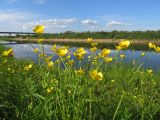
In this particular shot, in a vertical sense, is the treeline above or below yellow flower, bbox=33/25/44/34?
below

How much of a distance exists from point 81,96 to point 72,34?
183ft

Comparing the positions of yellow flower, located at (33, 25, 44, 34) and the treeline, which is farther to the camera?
the treeline

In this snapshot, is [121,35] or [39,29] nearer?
[39,29]

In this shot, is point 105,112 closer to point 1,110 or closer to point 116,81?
point 1,110

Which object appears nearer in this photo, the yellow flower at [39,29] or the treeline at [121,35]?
the yellow flower at [39,29]

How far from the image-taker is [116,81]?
19.5 ft

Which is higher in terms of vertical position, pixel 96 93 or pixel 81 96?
pixel 81 96

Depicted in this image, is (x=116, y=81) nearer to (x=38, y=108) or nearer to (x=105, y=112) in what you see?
(x=105, y=112)

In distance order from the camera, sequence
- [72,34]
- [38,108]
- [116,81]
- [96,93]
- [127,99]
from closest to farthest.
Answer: [38,108] < [127,99] < [96,93] < [116,81] < [72,34]

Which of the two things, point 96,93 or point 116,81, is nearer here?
point 96,93

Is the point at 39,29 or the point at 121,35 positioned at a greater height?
the point at 39,29

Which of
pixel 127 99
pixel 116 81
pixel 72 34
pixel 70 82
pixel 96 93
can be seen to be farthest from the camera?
pixel 72 34

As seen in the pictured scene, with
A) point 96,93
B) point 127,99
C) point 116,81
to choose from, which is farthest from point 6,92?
point 116,81

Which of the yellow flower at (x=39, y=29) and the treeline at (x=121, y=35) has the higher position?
the yellow flower at (x=39, y=29)
